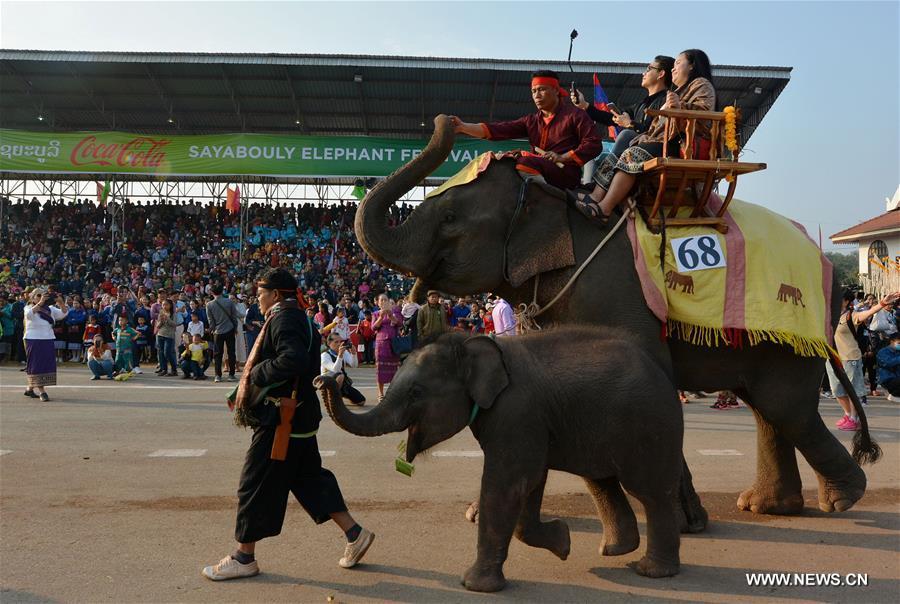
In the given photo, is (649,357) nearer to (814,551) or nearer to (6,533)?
(814,551)

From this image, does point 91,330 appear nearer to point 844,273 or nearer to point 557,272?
point 557,272

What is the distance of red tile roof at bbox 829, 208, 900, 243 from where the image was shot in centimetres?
3080

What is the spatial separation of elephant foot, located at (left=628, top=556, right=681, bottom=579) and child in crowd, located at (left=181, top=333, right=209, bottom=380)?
1186 cm

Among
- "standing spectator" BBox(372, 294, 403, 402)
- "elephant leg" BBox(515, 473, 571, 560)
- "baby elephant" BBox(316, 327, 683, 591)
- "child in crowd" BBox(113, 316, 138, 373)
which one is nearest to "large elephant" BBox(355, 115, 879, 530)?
"baby elephant" BBox(316, 327, 683, 591)

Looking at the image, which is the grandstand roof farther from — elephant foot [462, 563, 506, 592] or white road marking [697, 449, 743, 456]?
elephant foot [462, 563, 506, 592]

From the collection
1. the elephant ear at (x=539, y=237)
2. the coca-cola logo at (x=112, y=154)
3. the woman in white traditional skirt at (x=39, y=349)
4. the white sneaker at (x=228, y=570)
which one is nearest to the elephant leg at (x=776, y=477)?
the elephant ear at (x=539, y=237)

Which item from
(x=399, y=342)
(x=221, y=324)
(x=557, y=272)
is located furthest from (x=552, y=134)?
(x=221, y=324)

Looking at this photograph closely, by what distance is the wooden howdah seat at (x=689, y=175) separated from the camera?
4.43 metres

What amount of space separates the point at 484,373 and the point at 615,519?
1.25m

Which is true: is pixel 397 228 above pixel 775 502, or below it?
above

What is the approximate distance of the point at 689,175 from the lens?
4516mm

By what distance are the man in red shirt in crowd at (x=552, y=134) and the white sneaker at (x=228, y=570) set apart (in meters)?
2.71

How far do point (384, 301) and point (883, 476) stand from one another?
693cm

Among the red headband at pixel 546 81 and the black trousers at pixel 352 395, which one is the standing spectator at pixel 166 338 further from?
the red headband at pixel 546 81
